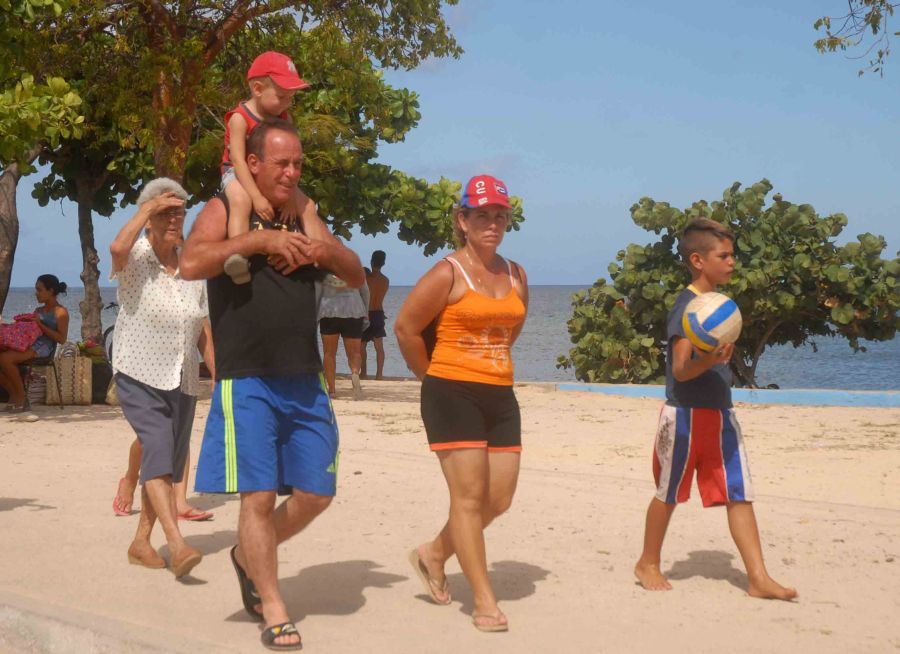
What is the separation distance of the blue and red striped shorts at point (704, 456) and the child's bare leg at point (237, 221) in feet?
7.05

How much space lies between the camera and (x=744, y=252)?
17250 millimetres

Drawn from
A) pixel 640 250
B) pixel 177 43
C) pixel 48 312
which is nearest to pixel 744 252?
pixel 640 250

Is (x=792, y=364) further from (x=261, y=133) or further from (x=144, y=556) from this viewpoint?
(x=261, y=133)

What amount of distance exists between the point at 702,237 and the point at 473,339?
1348mm

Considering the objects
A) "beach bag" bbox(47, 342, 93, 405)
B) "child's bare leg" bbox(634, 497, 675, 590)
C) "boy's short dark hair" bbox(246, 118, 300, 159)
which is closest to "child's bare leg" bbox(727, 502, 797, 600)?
"child's bare leg" bbox(634, 497, 675, 590)

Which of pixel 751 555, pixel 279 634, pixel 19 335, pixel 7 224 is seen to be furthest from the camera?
pixel 7 224

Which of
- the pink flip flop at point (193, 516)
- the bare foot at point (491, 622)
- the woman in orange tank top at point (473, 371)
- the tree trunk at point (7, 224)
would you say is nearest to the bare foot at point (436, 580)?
the woman in orange tank top at point (473, 371)

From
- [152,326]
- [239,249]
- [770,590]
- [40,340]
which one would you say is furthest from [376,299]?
[239,249]

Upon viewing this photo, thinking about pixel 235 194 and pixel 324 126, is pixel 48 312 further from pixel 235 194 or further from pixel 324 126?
pixel 235 194

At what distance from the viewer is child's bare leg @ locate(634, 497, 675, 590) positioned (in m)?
5.85

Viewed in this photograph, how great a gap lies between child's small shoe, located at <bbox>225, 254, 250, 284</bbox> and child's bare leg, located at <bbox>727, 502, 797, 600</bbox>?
2.45m

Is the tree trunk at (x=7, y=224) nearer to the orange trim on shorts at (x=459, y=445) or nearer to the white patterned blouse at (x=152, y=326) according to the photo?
the white patterned blouse at (x=152, y=326)

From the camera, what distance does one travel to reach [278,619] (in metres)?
4.80

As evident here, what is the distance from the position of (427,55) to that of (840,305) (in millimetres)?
6641
